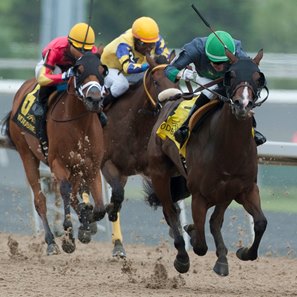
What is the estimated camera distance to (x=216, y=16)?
47.0 feet

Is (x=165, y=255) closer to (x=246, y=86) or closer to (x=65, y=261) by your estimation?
(x=65, y=261)

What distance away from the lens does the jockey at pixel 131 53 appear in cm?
1009

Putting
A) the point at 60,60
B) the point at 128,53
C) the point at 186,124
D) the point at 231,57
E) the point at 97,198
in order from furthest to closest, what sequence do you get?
the point at 128,53
the point at 60,60
the point at 97,198
the point at 186,124
the point at 231,57

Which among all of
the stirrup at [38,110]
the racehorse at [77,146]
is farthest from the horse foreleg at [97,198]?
the stirrup at [38,110]

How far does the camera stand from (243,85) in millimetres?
7297

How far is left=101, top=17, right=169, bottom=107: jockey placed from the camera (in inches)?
397

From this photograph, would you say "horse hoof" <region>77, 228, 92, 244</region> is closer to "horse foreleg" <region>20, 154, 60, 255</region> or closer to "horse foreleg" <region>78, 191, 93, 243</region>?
"horse foreleg" <region>78, 191, 93, 243</region>

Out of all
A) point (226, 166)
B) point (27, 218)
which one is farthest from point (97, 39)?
point (226, 166)

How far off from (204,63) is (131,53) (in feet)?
6.35

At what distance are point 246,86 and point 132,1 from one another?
8.07m

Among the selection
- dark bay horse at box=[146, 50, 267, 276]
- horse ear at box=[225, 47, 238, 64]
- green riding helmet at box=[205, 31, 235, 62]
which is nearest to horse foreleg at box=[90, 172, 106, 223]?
dark bay horse at box=[146, 50, 267, 276]

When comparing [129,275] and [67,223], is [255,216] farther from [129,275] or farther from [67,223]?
[67,223]

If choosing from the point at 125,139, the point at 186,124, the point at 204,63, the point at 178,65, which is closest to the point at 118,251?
the point at 125,139

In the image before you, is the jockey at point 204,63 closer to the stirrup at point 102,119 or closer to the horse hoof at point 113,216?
the stirrup at point 102,119
